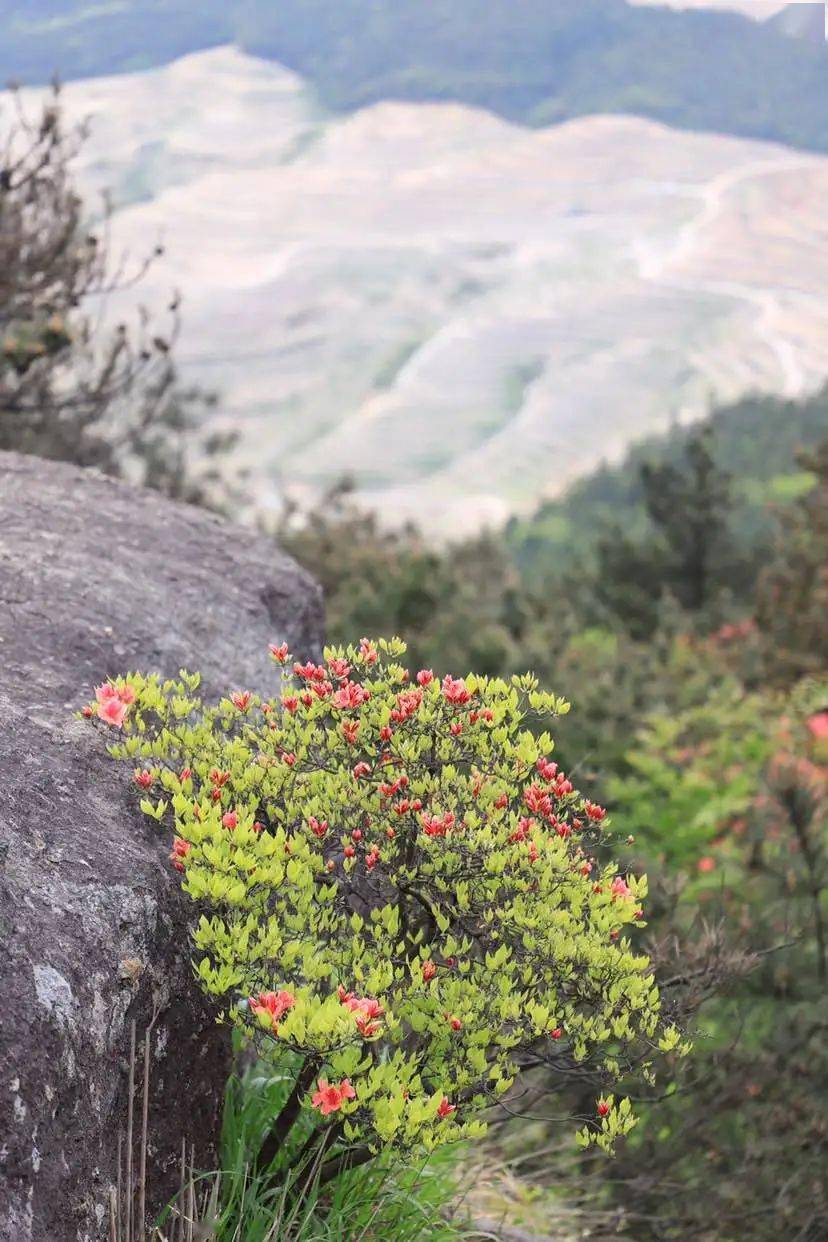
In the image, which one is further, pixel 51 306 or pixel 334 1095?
pixel 51 306

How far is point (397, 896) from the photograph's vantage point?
9.39 ft

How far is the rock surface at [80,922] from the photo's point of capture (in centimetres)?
229

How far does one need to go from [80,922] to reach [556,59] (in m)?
99.4

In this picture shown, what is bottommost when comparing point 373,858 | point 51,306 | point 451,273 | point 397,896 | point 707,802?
point 451,273

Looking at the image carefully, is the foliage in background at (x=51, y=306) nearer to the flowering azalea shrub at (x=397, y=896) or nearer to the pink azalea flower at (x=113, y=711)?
the pink azalea flower at (x=113, y=711)

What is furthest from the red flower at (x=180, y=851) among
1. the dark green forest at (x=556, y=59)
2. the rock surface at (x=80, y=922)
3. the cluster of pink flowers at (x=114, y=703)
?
the dark green forest at (x=556, y=59)

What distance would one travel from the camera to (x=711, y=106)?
292ft

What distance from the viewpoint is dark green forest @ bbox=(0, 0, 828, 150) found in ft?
274

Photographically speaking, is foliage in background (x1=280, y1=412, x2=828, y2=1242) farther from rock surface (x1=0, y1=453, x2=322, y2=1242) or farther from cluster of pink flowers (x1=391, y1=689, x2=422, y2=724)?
rock surface (x1=0, y1=453, x2=322, y2=1242)

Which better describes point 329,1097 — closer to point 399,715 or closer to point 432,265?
point 399,715

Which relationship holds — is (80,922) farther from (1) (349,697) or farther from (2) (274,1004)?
(1) (349,697)

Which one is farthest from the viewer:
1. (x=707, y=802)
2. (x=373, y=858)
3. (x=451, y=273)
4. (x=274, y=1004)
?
(x=451, y=273)

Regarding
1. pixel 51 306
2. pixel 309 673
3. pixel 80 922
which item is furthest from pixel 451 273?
pixel 80 922

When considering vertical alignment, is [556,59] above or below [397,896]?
below
